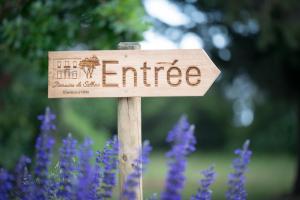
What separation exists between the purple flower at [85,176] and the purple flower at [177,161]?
0.35 meters

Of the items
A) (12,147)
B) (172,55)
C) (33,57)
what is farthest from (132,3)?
(12,147)

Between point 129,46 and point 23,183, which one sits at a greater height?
point 129,46

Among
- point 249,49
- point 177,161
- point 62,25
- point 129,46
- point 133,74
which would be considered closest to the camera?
point 177,161

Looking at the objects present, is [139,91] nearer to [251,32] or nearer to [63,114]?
[63,114]

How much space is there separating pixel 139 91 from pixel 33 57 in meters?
1.80

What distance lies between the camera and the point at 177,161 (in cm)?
254

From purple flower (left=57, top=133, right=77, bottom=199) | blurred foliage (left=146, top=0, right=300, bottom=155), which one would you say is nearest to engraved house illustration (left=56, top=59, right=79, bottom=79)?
purple flower (left=57, top=133, right=77, bottom=199)

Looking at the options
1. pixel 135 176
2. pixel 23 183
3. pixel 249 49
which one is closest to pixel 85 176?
pixel 135 176

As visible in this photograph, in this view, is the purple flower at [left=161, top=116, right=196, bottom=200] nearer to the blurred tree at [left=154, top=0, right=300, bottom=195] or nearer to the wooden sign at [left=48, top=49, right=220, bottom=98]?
the wooden sign at [left=48, top=49, right=220, bottom=98]

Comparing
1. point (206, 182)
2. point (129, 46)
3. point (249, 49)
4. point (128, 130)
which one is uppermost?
point (249, 49)

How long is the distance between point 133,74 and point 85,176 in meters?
0.62

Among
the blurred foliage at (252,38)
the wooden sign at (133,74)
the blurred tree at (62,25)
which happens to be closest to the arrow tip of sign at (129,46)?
the wooden sign at (133,74)

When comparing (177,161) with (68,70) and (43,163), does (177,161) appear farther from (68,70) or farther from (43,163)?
(68,70)

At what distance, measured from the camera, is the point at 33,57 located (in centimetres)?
448
